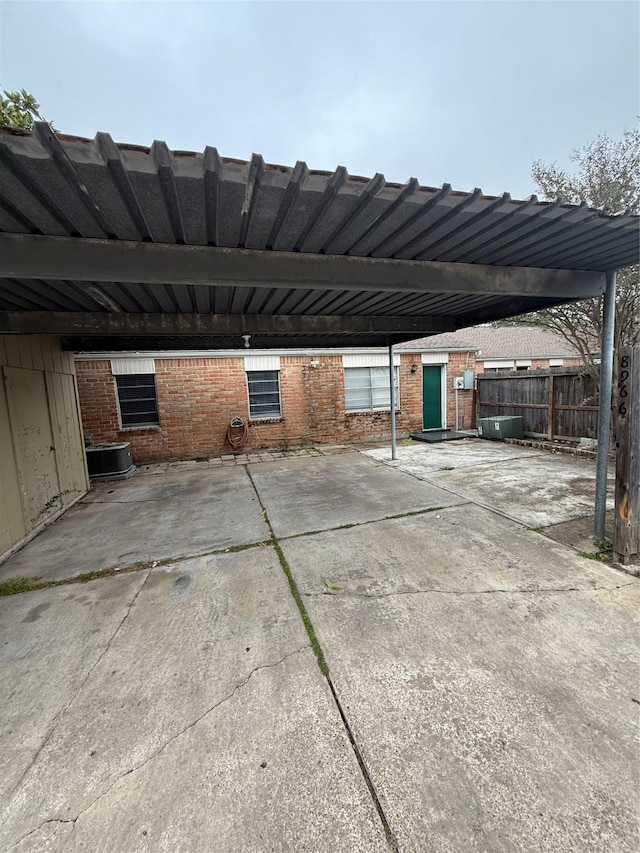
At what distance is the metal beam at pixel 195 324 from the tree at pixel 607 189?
11.0ft

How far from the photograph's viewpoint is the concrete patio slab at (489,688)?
1.39 meters

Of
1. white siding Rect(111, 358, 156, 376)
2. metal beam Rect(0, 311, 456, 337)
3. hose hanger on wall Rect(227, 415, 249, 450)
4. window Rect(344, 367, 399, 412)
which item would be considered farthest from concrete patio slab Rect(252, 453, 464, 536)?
white siding Rect(111, 358, 156, 376)

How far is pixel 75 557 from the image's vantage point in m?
3.88

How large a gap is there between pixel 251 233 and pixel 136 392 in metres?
7.54

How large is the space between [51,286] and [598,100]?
1979 centimetres

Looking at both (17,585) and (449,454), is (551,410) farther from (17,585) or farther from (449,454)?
(17,585)

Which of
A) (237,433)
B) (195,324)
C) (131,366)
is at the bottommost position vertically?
(237,433)

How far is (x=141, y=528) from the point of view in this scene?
181 inches

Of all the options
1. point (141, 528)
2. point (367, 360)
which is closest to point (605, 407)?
point (141, 528)

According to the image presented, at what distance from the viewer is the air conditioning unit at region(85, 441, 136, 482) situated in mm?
7270

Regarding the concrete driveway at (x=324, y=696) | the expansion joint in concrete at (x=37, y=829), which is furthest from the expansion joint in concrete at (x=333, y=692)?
the expansion joint in concrete at (x=37, y=829)

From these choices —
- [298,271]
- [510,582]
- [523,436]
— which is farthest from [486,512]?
[523,436]

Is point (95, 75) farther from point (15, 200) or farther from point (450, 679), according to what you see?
point (450, 679)

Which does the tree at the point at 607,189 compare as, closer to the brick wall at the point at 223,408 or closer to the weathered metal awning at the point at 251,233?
the weathered metal awning at the point at 251,233
